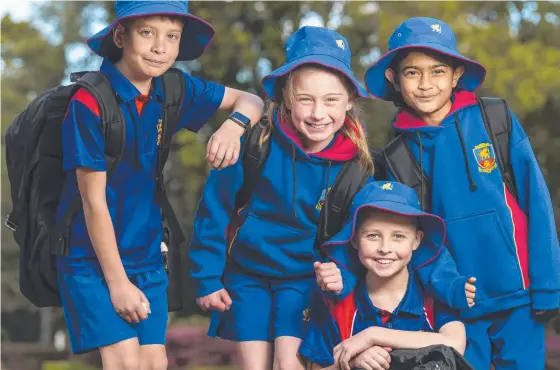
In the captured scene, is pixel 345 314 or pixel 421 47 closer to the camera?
pixel 345 314

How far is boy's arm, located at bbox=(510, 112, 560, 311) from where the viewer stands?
183 inches

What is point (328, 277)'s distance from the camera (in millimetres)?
4387

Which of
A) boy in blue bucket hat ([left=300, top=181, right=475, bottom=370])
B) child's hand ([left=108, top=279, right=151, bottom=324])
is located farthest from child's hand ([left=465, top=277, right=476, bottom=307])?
child's hand ([left=108, top=279, right=151, bottom=324])

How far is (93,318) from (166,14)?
139 centimetres

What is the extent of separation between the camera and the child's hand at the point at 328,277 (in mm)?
4387

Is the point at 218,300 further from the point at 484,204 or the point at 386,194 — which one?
the point at 484,204

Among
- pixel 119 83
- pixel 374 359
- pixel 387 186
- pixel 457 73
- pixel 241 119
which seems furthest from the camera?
pixel 457 73

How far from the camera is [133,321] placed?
4551mm

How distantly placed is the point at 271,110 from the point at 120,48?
0.77 metres

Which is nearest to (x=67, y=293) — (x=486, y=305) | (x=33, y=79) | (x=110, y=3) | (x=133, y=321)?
(x=133, y=321)

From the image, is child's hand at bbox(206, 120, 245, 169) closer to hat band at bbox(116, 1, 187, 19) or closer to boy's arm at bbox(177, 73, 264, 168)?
boy's arm at bbox(177, 73, 264, 168)

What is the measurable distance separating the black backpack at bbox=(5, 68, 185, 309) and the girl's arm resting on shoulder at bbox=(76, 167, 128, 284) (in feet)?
0.37

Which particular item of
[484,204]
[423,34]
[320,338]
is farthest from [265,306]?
[423,34]

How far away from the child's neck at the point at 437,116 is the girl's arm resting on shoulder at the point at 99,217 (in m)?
1.53
